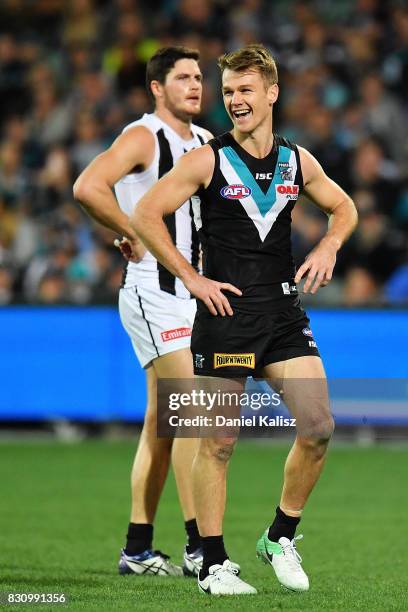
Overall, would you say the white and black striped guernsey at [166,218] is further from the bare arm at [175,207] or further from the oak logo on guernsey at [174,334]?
the bare arm at [175,207]

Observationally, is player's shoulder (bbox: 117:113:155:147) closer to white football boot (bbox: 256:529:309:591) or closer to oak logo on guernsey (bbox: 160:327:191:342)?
oak logo on guernsey (bbox: 160:327:191:342)

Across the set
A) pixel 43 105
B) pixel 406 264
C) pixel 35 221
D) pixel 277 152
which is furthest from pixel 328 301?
pixel 277 152

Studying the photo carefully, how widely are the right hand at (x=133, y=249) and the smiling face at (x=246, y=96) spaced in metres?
1.19

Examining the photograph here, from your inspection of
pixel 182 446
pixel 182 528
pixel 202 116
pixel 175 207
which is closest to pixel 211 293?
pixel 175 207

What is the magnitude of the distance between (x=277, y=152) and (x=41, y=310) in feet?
26.2

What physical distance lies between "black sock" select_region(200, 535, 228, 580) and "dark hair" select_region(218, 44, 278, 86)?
6.58ft

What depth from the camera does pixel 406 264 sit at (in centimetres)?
1382

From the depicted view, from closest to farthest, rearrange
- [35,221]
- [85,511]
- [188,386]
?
[188,386] < [85,511] < [35,221]

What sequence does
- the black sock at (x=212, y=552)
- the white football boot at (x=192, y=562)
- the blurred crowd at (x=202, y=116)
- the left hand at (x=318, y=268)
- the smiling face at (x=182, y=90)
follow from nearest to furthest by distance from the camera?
the left hand at (x=318, y=268), the black sock at (x=212, y=552), the white football boot at (x=192, y=562), the smiling face at (x=182, y=90), the blurred crowd at (x=202, y=116)

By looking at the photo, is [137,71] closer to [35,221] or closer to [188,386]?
[35,221]

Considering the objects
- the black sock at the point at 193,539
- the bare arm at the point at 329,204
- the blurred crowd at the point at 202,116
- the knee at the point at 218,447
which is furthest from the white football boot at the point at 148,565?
the blurred crowd at the point at 202,116

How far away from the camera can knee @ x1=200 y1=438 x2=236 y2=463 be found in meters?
5.85

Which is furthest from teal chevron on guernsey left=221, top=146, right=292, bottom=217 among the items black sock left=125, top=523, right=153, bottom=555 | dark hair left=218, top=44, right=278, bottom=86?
black sock left=125, top=523, right=153, bottom=555

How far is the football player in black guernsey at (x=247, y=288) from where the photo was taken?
5.84 meters
